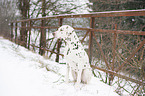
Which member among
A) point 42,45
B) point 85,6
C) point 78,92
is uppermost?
point 85,6

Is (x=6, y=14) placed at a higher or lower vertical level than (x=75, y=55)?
higher

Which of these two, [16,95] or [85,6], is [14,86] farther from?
[85,6]

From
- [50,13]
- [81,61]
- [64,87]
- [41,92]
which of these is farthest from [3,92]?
[50,13]

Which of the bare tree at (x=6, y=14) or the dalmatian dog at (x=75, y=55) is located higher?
the bare tree at (x=6, y=14)

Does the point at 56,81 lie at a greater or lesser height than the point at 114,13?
lesser

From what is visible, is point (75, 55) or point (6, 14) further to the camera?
point (6, 14)

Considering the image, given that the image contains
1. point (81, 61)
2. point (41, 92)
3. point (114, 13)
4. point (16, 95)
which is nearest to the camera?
point (16, 95)

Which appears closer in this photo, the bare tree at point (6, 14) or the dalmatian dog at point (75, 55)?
the dalmatian dog at point (75, 55)

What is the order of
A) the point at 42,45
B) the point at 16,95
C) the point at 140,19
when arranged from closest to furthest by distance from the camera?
1. the point at 16,95
2. the point at 42,45
3. the point at 140,19

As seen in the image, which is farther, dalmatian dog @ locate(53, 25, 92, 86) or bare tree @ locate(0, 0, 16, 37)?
bare tree @ locate(0, 0, 16, 37)

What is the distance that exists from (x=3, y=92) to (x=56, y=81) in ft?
3.48

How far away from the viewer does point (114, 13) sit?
3.06 m

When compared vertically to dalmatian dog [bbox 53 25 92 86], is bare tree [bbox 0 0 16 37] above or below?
above

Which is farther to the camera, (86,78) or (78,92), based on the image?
(86,78)
